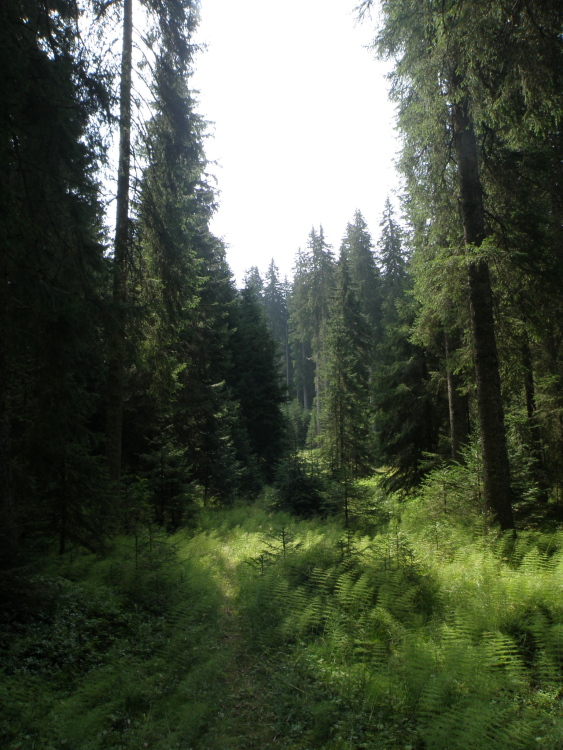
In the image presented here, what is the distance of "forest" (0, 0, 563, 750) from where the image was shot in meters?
4.32

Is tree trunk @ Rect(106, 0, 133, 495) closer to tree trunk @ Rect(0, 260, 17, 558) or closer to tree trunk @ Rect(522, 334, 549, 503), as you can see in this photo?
tree trunk @ Rect(0, 260, 17, 558)

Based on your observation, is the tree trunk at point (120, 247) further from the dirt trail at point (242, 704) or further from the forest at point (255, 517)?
the dirt trail at point (242, 704)

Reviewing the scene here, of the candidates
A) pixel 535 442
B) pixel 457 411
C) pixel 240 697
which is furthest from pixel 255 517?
pixel 240 697

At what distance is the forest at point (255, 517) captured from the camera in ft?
14.2

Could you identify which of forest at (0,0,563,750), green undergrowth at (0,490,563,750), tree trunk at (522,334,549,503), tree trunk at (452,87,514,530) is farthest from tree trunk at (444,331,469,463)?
green undergrowth at (0,490,563,750)

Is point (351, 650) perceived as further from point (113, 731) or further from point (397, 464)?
point (397, 464)

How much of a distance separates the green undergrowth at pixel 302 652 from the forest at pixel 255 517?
33 mm

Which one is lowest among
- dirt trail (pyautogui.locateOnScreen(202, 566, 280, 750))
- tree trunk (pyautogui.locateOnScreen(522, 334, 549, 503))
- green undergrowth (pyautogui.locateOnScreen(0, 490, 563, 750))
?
dirt trail (pyautogui.locateOnScreen(202, 566, 280, 750))

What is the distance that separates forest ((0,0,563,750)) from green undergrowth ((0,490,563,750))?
3cm

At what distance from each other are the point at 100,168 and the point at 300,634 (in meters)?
8.54

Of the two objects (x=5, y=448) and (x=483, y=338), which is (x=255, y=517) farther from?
(x=5, y=448)

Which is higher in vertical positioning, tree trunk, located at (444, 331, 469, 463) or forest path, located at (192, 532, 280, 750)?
tree trunk, located at (444, 331, 469, 463)

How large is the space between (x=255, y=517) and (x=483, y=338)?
964cm

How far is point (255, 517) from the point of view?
1519 centimetres
